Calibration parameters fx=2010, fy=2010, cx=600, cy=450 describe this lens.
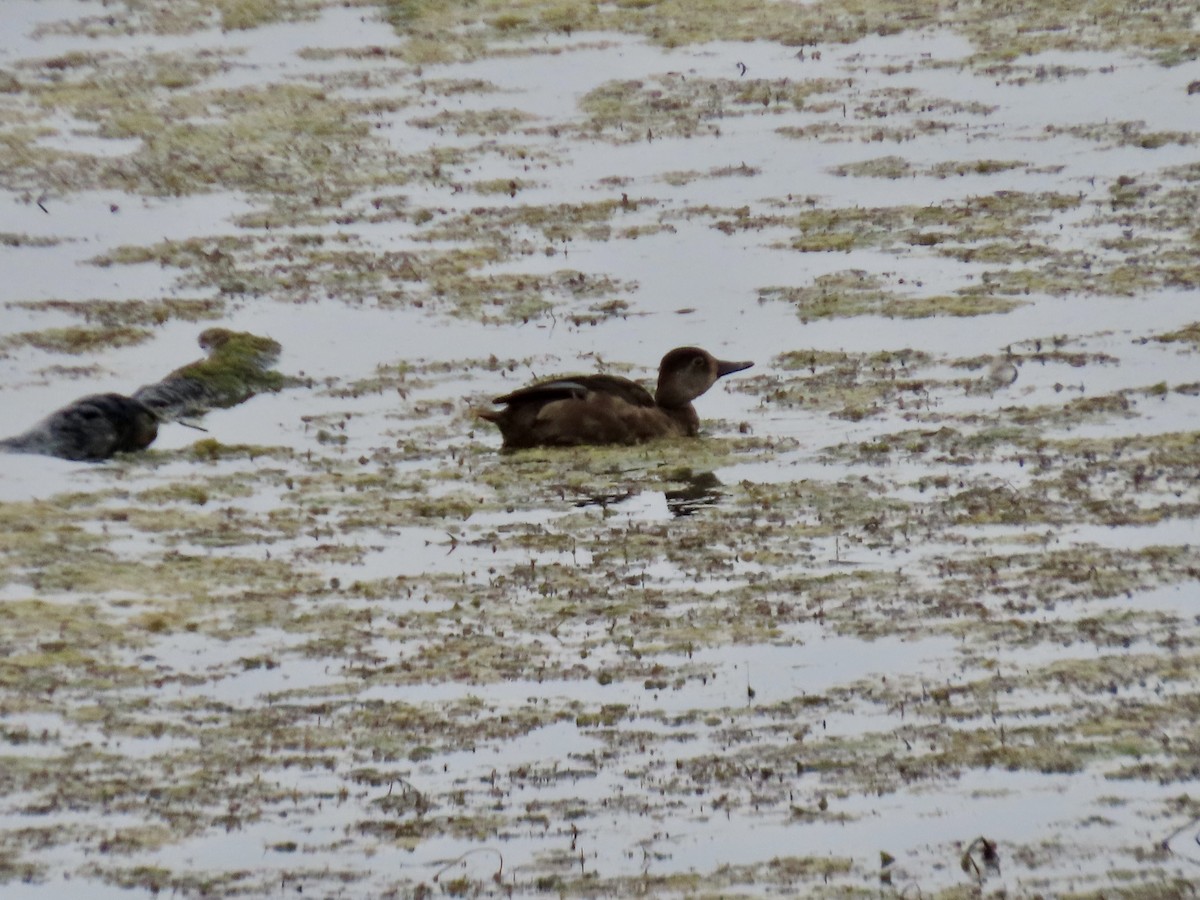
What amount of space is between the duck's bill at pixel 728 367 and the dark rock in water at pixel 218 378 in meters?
3.63

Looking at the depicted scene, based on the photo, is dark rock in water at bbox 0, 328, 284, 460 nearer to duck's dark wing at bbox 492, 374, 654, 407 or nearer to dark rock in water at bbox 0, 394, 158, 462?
dark rock in water at bbox 0, 394, 158, 462

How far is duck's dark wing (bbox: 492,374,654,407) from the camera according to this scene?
13.0 m

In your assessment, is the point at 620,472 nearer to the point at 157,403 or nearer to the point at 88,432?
the point at 88,432

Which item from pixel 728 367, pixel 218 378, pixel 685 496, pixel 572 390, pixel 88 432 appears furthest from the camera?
pixel 218 378

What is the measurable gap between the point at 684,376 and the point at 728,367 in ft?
1.90

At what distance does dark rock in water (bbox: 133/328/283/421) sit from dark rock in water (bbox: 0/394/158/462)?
56cm

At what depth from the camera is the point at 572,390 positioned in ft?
42.7

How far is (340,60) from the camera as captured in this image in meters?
26.9

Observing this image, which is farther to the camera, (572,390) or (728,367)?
(728,367)

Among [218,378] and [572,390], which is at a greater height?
[218,378]

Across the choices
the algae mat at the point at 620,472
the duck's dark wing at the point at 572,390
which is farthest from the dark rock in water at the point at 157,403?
the duck's dark wing at the point at 572,390

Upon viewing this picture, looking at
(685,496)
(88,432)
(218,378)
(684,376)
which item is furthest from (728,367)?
(88,432)

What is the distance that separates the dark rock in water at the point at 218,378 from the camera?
48.5ft

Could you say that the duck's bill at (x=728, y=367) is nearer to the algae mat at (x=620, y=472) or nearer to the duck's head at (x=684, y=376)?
the duck's head at (x=684, y=376)
